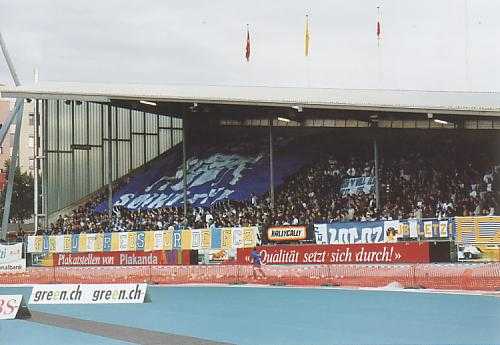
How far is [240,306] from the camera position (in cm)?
2239

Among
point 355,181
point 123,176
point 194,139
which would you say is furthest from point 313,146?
point 123,176

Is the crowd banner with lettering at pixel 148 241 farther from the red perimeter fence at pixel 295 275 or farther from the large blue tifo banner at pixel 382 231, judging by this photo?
the large blue tifo banner at pixel 382 231

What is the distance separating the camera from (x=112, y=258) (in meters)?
40.0

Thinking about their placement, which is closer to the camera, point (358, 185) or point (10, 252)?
point (358, 185)

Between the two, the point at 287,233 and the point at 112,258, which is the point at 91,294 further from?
the point at 112,258

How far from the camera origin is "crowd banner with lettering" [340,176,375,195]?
40125 millimetres

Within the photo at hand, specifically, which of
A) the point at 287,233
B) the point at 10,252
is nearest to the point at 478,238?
the point at 287,233

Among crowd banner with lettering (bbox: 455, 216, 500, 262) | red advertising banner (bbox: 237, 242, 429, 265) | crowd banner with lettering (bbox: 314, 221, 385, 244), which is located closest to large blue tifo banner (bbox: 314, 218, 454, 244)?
crowd banner with lettering (bbox: 314, 221, 385, 244)

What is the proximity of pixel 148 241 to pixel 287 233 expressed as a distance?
26.2 ft

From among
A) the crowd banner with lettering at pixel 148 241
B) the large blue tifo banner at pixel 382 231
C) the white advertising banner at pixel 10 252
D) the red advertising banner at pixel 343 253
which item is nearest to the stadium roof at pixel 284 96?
the large blue tifo banner at pixel 382 231

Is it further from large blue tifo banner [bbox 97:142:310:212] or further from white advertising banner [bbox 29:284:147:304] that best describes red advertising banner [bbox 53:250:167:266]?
white advertising banner [bbox 29:284:147:304]

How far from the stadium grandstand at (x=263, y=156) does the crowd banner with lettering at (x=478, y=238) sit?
287 cm

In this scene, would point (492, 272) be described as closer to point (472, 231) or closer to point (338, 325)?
point (472, 231)

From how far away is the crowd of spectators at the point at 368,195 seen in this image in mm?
35094
